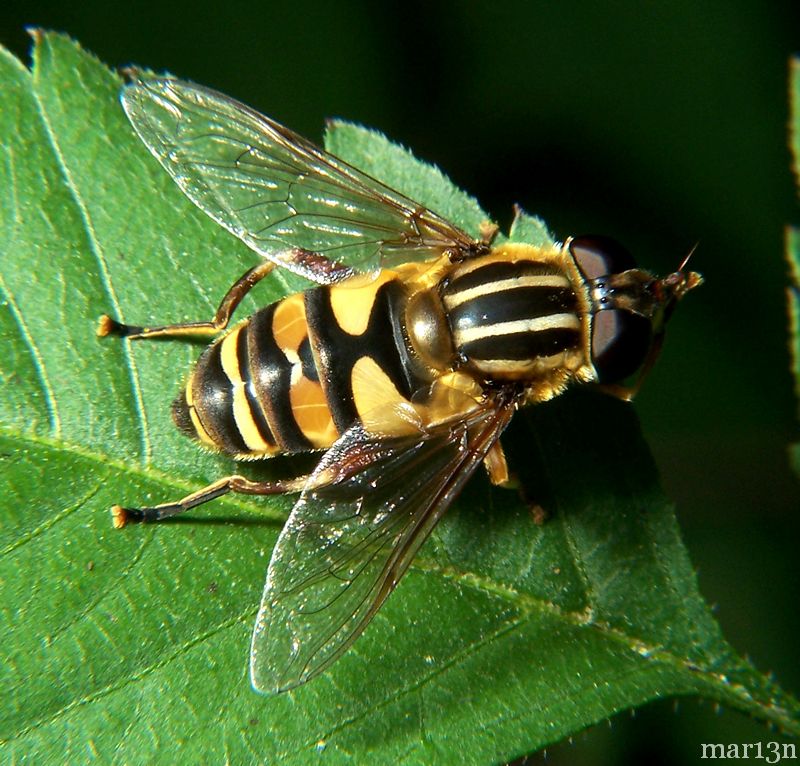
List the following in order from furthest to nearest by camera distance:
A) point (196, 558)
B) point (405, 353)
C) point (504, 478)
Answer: point (504, 478), point (405, 353), point (196, 558)

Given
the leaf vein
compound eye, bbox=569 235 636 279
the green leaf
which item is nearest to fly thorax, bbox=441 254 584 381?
compound eye, bbox=569 235 636 279

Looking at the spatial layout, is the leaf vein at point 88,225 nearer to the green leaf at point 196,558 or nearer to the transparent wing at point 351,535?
the green leaf at point 196,558

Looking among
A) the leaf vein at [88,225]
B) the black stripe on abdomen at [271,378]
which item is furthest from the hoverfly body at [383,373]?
the leaf vein at [88,225]

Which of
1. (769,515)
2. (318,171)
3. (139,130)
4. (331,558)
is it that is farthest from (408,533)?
(769,515)

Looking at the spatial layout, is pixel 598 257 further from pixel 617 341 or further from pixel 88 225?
pixel 88 225

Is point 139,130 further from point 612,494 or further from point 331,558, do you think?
point 612,494

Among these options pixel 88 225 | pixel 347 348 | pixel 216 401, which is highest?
pixel 88 225

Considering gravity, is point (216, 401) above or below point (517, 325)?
below

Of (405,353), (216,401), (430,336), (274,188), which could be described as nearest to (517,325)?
(430,336)
